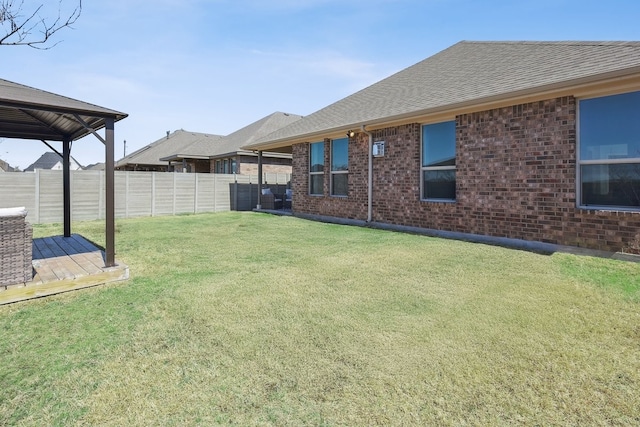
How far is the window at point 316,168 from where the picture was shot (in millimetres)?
12367

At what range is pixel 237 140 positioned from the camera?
21906 millimetres

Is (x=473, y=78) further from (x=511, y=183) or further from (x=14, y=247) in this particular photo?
(x=14, y=247)

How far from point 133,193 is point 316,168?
7.69 meters

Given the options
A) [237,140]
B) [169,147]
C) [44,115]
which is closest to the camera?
[44,115]

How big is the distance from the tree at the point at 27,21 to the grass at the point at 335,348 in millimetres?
5363

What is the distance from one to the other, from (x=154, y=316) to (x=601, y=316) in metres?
4.46

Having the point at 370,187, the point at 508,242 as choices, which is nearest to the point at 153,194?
the point at 370,187

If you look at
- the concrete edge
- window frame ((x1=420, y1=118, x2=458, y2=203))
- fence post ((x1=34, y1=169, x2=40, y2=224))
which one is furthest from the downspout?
fence post ((x1=34, y1=169, x2=40, y2=224))

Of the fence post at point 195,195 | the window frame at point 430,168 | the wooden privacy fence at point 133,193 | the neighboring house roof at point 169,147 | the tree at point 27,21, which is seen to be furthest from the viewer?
the neighboring house roof at point 169,147

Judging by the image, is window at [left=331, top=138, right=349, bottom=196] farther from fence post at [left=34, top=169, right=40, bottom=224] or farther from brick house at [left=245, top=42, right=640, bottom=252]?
fence post at [left=34, top=169, right=40, bottom=224]

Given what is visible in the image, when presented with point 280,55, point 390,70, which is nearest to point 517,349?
point 280,55

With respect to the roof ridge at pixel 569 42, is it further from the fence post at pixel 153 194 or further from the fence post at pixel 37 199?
the fence post at pixel 37 199

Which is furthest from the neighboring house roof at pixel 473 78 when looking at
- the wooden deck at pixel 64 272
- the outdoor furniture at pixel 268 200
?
the wooden deck at pixel 64 272

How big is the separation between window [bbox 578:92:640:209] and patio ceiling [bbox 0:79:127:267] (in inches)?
299
